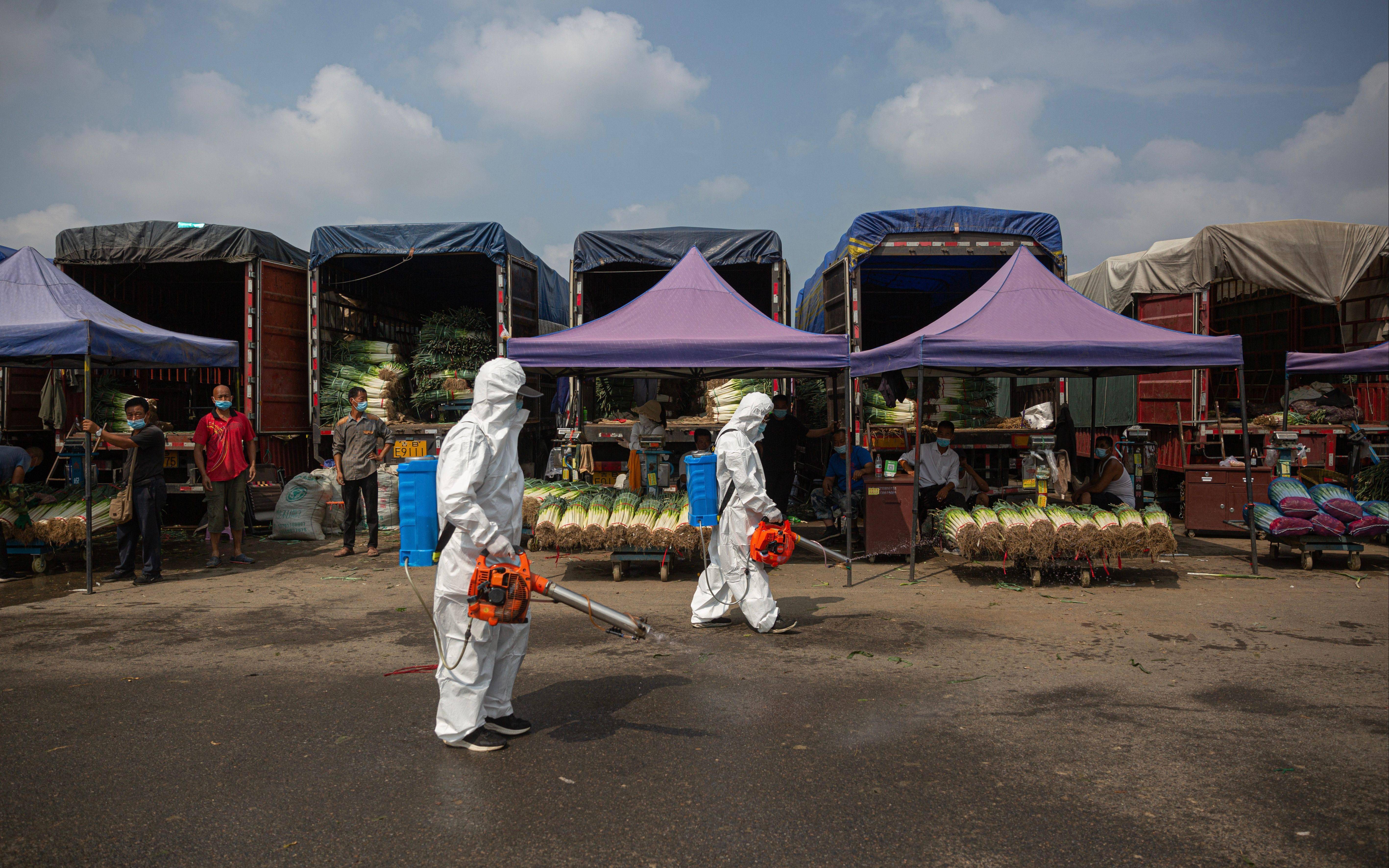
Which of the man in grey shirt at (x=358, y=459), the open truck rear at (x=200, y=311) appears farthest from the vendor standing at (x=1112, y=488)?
the open truck rear at (x=200, y=311)

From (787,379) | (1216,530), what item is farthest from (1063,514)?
(787,379)

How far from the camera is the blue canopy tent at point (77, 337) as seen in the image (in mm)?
8273

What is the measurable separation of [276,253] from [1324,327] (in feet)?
57.3

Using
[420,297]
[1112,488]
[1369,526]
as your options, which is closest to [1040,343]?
[1112,488]

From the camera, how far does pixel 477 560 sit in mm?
4219

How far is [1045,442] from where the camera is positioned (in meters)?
11.1

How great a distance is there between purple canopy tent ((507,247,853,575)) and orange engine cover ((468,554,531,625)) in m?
4.79

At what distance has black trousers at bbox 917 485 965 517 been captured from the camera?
34.1ft

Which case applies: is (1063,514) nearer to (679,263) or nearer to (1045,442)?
(1045,442)

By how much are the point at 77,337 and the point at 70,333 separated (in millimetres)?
84

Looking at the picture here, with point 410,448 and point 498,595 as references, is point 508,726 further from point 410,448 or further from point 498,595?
point 410,448

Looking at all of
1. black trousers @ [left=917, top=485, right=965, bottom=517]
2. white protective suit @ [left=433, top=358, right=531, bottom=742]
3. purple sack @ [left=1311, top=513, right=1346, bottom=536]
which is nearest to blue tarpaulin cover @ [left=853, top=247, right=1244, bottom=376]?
black trousers @ [left=917, top=485, right=965, bottom=517]

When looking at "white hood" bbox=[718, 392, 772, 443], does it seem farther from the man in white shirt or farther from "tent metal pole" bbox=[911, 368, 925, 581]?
the man in white shirt

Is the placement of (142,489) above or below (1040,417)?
below
